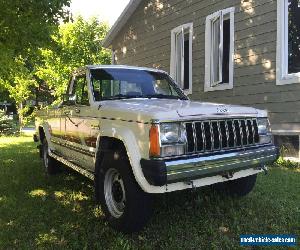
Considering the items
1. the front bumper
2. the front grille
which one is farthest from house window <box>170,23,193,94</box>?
the front bumper

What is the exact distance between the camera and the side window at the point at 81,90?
588 centimetres

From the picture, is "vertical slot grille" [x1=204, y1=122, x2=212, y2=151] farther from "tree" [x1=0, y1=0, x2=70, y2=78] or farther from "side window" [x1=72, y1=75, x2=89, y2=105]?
"tree" [x1=0, y1=0, x2=70, y2=78]

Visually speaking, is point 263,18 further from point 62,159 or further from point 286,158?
point 62,159

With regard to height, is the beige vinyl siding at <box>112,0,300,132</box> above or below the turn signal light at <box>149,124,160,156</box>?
above

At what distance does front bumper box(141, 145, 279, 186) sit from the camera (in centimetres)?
398

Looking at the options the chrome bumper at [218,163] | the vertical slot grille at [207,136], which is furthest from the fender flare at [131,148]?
the vertical slot grille at [207,136]

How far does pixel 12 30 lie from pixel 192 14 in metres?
5.47

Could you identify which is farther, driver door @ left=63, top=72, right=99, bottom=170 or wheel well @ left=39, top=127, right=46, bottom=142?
wheel well @ left=39, top=127, right=46, bottom=142

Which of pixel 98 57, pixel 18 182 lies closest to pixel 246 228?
pixel 18 182

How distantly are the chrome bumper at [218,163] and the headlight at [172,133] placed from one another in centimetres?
22

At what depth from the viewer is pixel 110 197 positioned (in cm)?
481

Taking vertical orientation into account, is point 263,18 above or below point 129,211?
above

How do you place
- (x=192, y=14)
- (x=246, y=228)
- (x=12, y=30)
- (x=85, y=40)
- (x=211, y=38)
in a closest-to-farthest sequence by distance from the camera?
(x=246, y=228) → (x=12, y=30) → (x=211, y=38) → (x=192, y=14) → (x=85, y=40)

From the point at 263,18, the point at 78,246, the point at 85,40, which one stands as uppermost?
the point at 85,40
